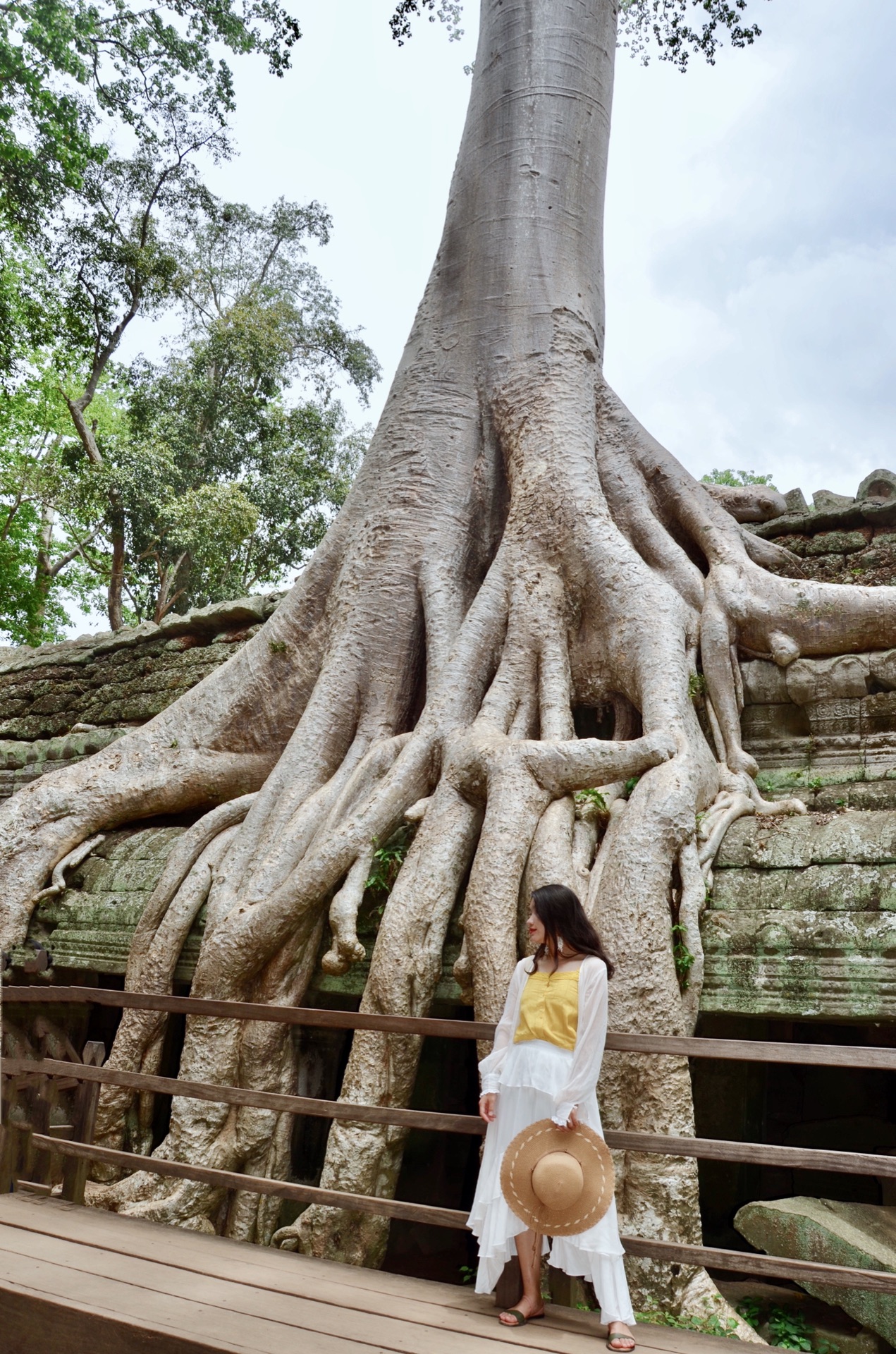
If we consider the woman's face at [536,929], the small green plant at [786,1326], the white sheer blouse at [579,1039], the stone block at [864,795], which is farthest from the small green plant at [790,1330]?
the stone block at [864,795]

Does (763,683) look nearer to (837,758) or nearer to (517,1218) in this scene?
(837,758)

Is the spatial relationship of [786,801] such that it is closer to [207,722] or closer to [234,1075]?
A: [234,1075]

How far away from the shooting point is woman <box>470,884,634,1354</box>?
82.4 inches

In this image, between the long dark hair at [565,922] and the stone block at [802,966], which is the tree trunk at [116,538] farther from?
the long dark hair at [565,922]

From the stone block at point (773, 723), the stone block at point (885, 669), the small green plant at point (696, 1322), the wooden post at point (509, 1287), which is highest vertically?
the stone block at point (885, 669)

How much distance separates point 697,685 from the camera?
397 centimetres

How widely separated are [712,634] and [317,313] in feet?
41.4

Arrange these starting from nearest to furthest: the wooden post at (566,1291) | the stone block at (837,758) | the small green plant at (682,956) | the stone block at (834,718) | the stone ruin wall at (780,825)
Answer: the wooden post at (566,1291) → the stone ruin wall at (780,825) → the small green plant at (682,956) → the stone block at (837,758) → the stone block at (834,718)

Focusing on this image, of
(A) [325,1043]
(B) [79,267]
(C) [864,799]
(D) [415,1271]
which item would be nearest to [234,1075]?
(A) [325,1043]

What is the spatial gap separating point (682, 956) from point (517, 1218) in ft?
3.15

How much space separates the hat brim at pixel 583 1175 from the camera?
2.06m

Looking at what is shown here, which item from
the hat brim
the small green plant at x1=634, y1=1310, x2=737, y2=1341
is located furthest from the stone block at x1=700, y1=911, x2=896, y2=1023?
the hat brim

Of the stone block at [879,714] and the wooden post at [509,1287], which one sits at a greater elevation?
the stone block at [879,714]

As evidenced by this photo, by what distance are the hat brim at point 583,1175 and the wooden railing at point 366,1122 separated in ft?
0.58
